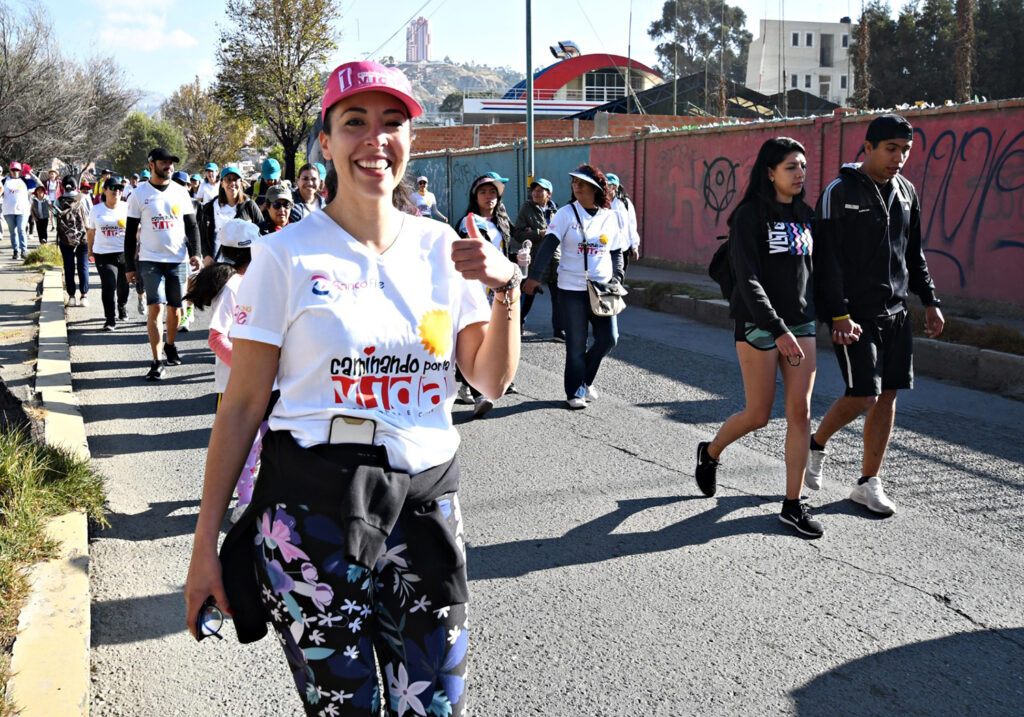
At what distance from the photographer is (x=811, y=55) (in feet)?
330

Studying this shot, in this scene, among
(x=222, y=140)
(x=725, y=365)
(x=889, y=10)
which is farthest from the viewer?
(x=222, y=140)

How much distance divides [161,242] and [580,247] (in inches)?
157

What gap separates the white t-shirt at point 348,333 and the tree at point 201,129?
69084 mm

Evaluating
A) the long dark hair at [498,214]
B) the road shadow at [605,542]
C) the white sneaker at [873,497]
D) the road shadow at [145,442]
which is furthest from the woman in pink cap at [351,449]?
the long dark hair at [498,214]

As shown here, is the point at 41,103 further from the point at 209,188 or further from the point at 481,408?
the point at 481,408

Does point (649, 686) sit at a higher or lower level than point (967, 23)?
lower

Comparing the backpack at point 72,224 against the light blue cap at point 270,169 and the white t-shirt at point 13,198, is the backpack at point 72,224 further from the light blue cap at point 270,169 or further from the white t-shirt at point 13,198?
the white t-shirt at point 13,198

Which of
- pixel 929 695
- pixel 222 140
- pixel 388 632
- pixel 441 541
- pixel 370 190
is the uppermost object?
pixel 222 140

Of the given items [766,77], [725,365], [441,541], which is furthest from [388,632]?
[766,77]

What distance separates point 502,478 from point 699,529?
53.9 inches

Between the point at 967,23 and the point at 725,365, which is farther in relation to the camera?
the point at 967,23

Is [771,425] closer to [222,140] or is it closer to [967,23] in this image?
[967,23]

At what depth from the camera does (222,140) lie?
230 ft

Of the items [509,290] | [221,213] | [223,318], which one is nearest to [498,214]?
[221,213]
